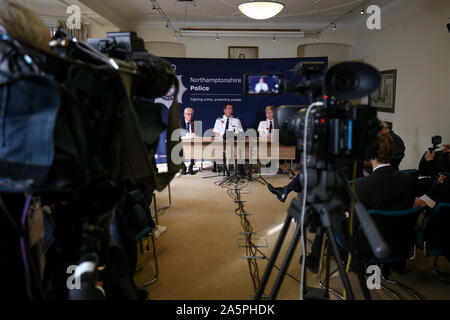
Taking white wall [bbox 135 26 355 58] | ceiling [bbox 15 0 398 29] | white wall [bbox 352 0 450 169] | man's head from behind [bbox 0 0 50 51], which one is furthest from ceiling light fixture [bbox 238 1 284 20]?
man's head from behind [bbox 0 0 50 51]

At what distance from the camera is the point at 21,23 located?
0.85m

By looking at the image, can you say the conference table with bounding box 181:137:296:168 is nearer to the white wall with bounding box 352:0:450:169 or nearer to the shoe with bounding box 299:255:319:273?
the white wall with bounding box 352:0:450:169

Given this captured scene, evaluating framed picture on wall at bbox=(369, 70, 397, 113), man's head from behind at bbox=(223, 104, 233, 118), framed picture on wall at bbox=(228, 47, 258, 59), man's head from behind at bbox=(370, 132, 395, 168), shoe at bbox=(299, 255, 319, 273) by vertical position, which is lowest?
shoe at bbox=(299, 255, 319, 273)

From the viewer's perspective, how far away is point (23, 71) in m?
0.75

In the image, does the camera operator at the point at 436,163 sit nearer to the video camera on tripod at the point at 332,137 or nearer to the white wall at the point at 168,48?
the video camera on tripod at the point at 332,137

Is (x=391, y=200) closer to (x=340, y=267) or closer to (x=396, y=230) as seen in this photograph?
(x=396, y=230)

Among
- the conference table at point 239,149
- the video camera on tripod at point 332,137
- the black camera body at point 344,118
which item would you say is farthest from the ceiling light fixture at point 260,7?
the black camera body at point 344,118

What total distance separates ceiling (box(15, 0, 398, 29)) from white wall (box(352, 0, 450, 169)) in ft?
1.99

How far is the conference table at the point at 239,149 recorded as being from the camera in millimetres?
5367

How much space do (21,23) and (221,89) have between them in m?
6.15

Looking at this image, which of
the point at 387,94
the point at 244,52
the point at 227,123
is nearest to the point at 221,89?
the point at 227,123

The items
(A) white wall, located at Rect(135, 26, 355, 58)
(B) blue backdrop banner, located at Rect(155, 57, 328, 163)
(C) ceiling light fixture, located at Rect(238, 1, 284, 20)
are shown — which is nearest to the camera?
(C) ceiling light fixture, located at Rect(238, 1, 284, 20)

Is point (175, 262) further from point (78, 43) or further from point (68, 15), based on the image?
point (68, 15)

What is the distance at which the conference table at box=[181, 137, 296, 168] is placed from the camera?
211 inches
